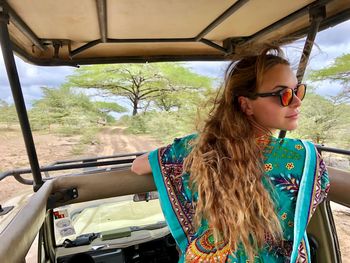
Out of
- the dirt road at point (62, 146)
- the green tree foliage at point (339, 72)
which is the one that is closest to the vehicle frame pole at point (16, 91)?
the dirt road at point (62, 146)

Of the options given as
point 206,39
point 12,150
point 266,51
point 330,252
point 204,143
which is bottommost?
point 12,150

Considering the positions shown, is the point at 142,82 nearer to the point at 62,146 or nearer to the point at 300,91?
the point at 62,146

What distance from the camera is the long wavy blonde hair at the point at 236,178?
0.95 m

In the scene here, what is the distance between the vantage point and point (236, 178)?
0.97 meters

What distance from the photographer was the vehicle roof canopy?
1.34m

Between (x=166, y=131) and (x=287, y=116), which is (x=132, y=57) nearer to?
(x=287, y=116)

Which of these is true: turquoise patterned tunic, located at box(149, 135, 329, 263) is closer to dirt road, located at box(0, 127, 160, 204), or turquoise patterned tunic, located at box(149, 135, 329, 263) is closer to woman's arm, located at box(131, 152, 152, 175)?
woman's arm, located at box(131, 152, 152, 175)

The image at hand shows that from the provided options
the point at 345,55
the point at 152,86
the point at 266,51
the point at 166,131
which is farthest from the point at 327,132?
the point at 266,51

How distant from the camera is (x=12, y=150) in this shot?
29.4 feet

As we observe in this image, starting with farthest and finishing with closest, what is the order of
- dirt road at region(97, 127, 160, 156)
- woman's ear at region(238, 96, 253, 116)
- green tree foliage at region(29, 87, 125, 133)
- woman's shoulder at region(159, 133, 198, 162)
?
dirt road at region(97, 127, 160, 156) → green tree foliage at region(29, 87, 125, 133) → woman's shoulder at region(159, 133, 198, 162) → woman's ear at region(238, 96, 253, 116)

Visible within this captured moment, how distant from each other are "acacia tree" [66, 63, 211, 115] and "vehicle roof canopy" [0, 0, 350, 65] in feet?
30.5

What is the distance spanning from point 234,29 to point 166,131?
854 cm

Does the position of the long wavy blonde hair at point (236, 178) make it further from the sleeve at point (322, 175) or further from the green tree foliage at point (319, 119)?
the green tree foliage at point (319, 119)

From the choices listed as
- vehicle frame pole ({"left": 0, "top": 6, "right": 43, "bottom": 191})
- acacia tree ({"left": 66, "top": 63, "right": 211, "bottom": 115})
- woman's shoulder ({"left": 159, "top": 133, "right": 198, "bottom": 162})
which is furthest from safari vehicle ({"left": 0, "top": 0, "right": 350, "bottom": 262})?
acacia tree ({"left": 66, "top": 63, "right": 211, "bottom": 115})
